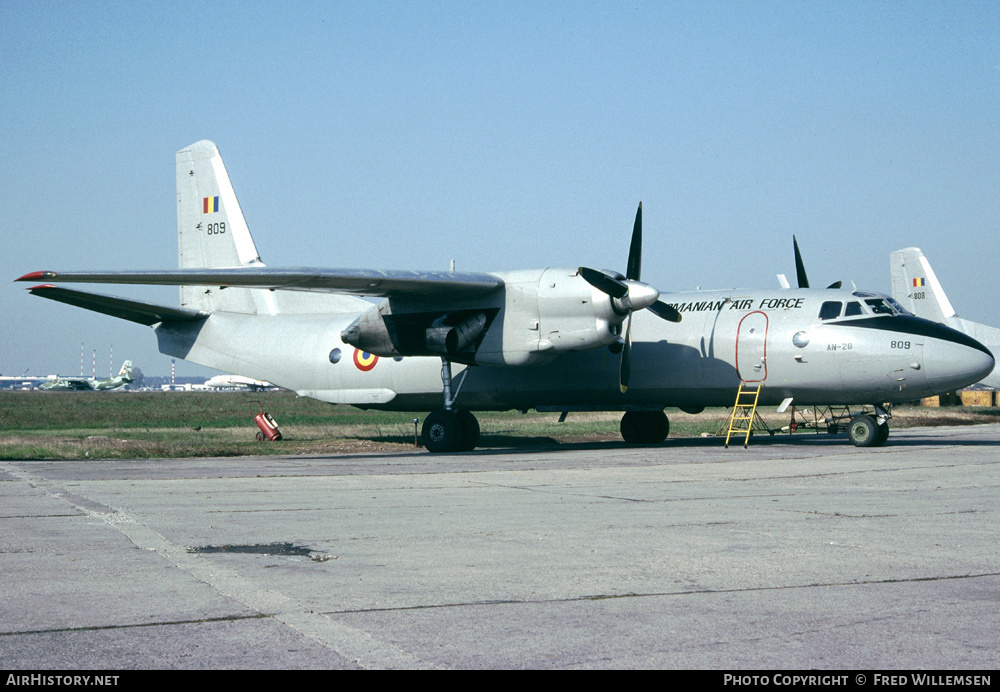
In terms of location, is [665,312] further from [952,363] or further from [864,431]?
[952,363]

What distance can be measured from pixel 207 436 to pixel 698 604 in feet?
86.1

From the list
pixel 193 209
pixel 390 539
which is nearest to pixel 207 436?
pixel 193 209

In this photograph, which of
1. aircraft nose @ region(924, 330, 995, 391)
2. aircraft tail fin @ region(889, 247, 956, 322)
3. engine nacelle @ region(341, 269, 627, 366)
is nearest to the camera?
aircraft nose @ region(924, 330, 995, 391)

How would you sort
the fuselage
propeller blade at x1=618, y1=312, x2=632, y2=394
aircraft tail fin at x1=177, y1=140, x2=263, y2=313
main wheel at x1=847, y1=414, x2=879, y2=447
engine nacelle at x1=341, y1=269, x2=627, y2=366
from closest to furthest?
the fuselage
engine nacelle at x1=341, y1=269, x2=627, y2=366
main wheel at x1=847, y1=414, x2=879, y2=447
propeller blade at x1=618, y1=312, x2=632, y2=394
aircraft tail fin at x1=177, y1=140, x2=263, y2=313

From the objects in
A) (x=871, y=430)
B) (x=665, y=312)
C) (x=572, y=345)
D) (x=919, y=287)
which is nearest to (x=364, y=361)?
(x=572, y=345)

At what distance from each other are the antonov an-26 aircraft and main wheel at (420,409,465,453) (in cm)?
3

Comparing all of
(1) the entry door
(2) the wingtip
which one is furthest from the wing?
(1) the entry door

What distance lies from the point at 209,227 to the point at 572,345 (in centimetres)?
1384

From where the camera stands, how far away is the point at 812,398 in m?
22.1

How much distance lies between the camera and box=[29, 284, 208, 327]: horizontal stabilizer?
22250 mm

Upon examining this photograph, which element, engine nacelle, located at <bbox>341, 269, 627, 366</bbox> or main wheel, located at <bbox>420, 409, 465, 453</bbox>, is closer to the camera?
engine nacelle, located at <bbox>341, 269, 627, 366</bbox>

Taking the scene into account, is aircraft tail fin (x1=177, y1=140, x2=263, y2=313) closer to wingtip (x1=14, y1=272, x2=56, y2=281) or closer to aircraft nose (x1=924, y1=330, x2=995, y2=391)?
wingtip (x1=14, y1=272, x2=56, y2=281)

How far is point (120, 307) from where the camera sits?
25125 mm

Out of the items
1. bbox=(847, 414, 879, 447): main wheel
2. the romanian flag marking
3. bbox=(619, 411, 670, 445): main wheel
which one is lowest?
bbox=(619, 411, 670, 445): main wheel
